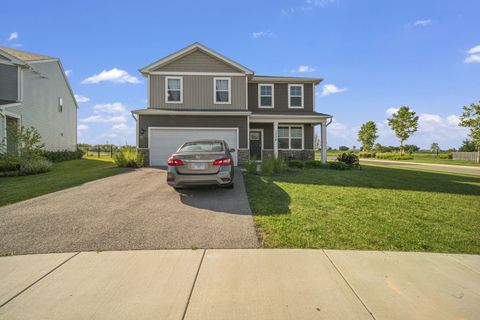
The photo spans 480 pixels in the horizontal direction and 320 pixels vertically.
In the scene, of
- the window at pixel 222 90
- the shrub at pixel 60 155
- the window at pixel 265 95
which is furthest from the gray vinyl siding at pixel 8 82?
the window at pixel 265 95

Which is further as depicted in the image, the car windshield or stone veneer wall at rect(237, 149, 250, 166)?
stone veneer wall at rect(237, 149, 250, 166)

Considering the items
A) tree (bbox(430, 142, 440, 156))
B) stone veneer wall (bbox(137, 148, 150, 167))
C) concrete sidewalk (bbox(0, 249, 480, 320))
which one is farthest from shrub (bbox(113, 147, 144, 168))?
tree (bbox(430, 142, 440, 156))

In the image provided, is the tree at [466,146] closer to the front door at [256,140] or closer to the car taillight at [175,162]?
the front door at [256,140]

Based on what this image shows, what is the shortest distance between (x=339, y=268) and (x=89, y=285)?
2.83 meters

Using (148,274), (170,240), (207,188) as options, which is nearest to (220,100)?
(207,188)

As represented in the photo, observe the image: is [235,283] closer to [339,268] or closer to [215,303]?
[215,303]

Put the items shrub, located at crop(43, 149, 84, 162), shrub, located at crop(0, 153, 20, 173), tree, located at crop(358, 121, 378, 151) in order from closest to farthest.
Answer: shrub, located at crop(0, 153, 20, 173), shrub, located at crop(43, 149, 84, 162), tree, located at crop(358, 121, 378, 151)

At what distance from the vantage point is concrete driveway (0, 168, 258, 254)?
3480 mm

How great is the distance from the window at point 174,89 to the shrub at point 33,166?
696cm

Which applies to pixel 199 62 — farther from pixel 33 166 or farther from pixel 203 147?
pixel 33 166

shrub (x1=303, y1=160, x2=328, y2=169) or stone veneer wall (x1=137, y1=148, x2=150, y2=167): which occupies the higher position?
stone veneer wall (x1=137, y1=148, x2=150, y2=167)

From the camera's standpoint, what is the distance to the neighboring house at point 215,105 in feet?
43.4

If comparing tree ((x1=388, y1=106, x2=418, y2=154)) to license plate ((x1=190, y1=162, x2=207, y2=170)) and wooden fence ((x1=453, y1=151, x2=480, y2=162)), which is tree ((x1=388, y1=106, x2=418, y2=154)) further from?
license plate ((x1=190, y1=162, x2=207, y2=170))

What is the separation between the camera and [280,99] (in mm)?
16344
